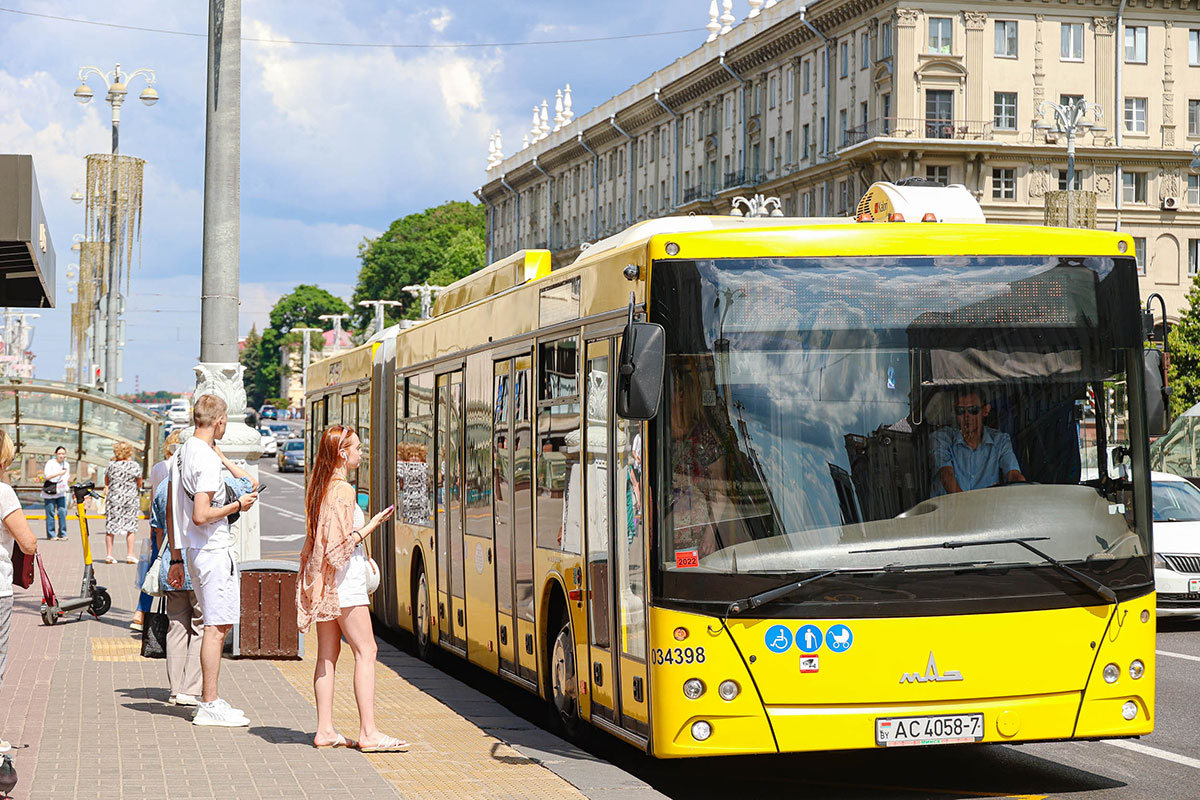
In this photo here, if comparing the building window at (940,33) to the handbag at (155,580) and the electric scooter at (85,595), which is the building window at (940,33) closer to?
the electric scooter at (85,595)

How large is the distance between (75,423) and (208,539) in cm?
2580

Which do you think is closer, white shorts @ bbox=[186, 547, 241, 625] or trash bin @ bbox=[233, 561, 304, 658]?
white shorts @ bbox=[186, 547, 241, 625]

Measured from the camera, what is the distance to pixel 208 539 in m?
9.82

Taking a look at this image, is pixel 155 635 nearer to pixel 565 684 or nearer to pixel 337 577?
pixel 565 684

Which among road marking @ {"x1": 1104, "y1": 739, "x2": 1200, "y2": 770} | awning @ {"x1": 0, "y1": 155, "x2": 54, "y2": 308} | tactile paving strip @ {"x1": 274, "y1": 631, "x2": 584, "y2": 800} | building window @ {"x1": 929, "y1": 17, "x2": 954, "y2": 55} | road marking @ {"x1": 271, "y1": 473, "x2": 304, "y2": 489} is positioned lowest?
road marking @ {"x1": 1104, "y1": 739, "x2": 1200, "y2": 770}

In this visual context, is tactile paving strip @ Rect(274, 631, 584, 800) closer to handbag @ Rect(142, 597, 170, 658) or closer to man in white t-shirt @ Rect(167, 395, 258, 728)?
man in white t-shirt @ Rect(167, 395, 258, 728)

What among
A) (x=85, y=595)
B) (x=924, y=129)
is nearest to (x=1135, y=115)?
(x=924, y=129)

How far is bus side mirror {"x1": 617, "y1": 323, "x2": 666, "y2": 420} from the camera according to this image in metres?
7.70

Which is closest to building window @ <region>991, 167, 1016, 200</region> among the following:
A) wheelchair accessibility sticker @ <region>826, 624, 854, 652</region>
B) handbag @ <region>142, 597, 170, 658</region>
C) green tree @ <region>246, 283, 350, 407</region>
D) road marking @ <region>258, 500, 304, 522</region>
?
road marking @ <region>258, 500, 304, 522</region>

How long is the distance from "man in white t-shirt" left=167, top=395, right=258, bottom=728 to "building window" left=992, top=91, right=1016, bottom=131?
6375 centimetres

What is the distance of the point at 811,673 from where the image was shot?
8008 mm

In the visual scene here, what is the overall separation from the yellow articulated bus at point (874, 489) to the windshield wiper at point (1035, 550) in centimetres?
1

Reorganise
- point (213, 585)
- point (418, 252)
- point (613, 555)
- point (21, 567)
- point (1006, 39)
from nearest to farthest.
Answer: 1. point (21, 567)
2. point (613, 555)
3. point (213, 585)
4. point (1006, 39)
5. point (418, 252)

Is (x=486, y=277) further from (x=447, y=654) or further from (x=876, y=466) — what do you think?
(x=876, y=466)
